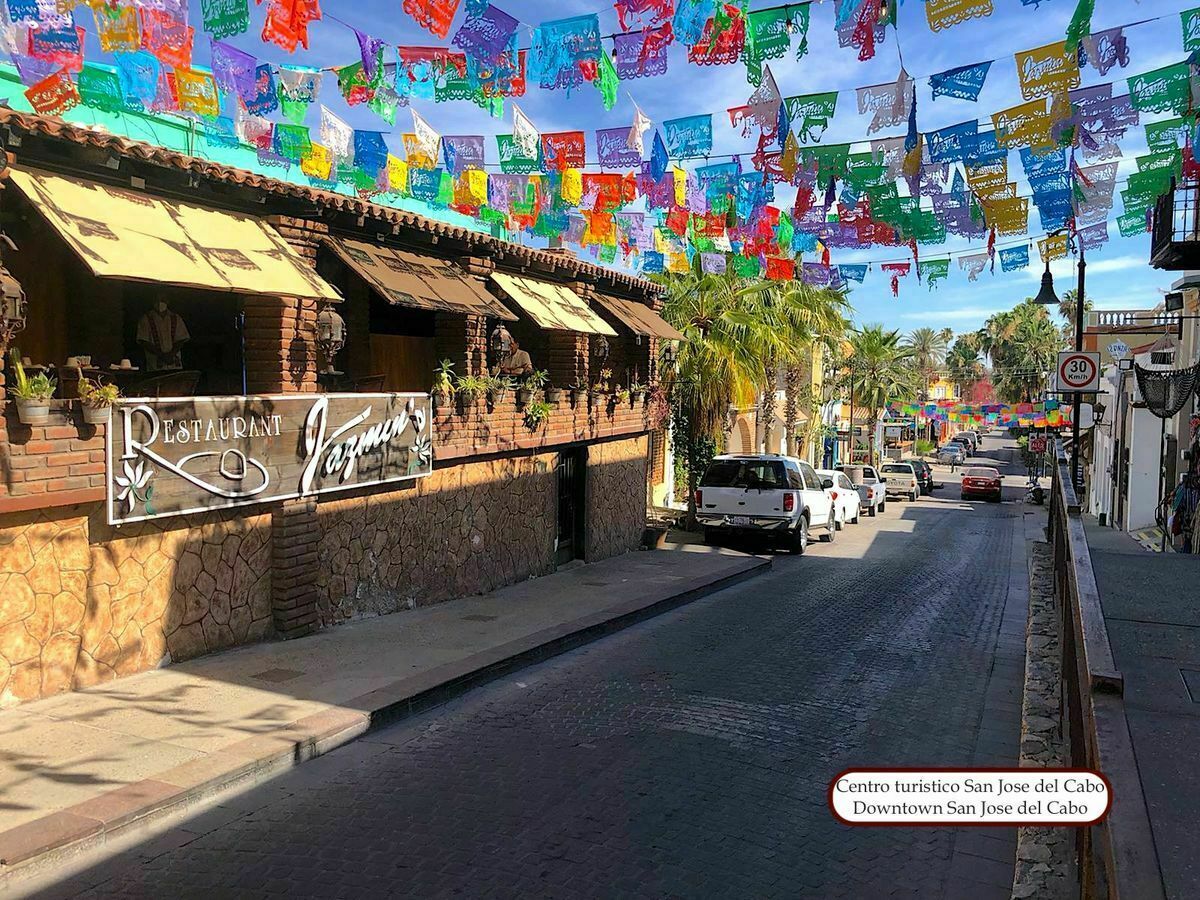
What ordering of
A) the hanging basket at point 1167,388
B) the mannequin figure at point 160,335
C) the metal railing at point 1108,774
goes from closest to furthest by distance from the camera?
the metal railing at point 1108,774
the mannequin figure at point 160,335
the hanging basket at point 1167,388

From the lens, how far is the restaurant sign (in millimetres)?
8078

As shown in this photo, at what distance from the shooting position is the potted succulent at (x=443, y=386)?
12461mm

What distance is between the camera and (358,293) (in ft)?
41.5

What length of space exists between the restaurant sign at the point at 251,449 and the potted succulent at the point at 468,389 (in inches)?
36.3

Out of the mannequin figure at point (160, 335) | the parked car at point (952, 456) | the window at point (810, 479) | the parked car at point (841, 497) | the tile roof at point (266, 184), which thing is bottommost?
the parked car at point (952, 456)

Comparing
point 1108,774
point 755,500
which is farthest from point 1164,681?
point 755,500

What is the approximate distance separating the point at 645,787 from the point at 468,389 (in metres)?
7.67

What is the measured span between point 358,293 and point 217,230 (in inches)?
143

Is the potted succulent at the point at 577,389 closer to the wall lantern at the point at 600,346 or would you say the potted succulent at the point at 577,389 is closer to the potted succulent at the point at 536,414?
the wall lantern at the point at 600,346

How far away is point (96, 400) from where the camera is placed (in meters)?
7.62

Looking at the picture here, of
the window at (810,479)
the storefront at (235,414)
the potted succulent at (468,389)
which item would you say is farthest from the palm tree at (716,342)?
the potted succulent at (468,389)

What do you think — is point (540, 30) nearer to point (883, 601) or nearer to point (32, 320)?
point (32, 320)

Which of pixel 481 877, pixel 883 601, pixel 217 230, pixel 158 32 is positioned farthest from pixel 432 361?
pixel 481 877

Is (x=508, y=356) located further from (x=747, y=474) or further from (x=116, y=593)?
(x=747, y=474)
